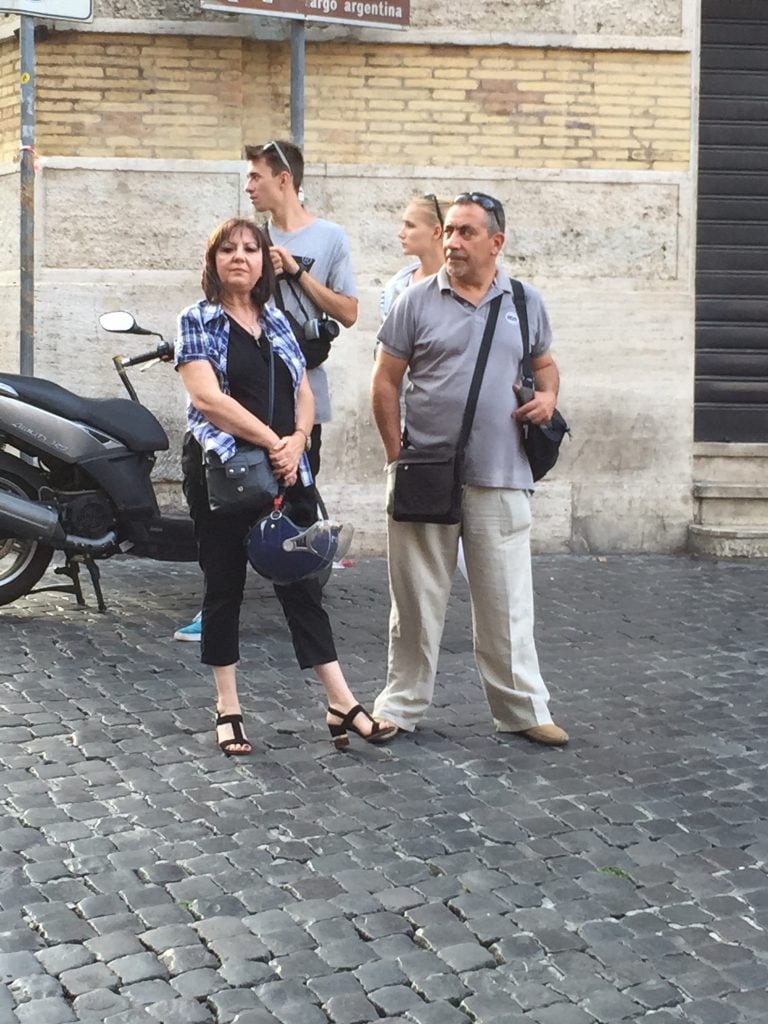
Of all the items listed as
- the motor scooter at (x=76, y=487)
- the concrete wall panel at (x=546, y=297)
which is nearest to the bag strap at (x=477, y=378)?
the motor scooter at (x=76, y=487)

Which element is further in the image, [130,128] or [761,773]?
[130,128]

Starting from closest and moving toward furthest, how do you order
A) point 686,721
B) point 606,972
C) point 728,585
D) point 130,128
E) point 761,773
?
point 606,972 → point 761,773 → point 686,721 → point 728,585 → point 130,128

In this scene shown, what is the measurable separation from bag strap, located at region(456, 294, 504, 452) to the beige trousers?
210 mm

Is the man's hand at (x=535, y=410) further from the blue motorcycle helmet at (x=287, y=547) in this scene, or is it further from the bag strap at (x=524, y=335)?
the blue motorcycle helmet at (x=287, y=547)

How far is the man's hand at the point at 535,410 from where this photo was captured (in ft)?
18.4

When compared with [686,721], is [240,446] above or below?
above

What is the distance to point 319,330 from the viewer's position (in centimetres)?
700

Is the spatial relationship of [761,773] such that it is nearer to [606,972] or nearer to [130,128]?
[606,972]

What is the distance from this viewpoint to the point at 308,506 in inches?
226

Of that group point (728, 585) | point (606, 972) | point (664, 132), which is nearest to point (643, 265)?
point (664, 132)

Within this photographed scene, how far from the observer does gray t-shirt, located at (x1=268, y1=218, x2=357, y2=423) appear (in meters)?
7.12

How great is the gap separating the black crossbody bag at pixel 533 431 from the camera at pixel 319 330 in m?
1.43

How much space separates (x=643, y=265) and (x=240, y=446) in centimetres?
567

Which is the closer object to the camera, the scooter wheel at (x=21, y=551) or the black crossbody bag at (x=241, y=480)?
the black crossbody bag at (x=241, y=480)
